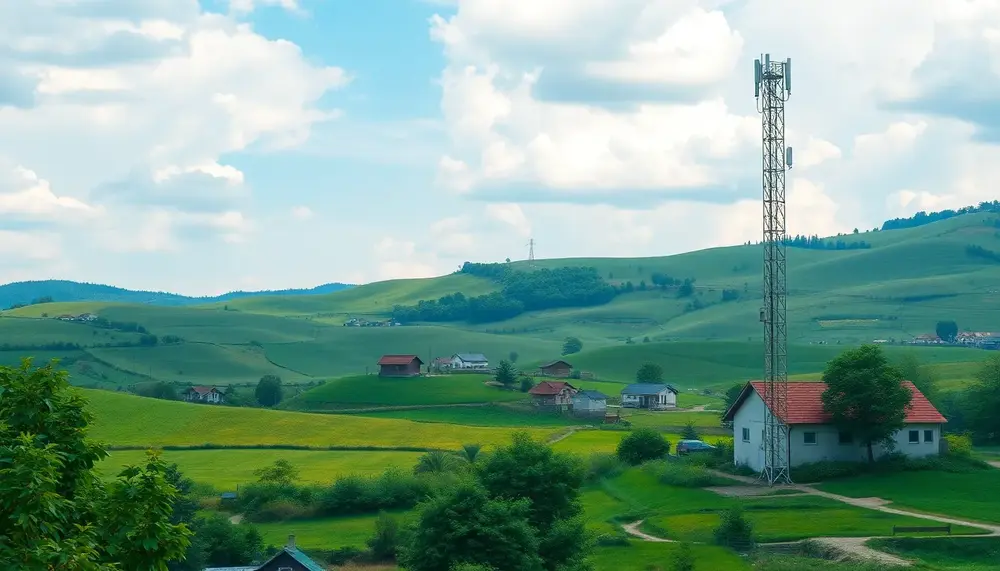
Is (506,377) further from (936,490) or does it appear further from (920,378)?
(936,490)

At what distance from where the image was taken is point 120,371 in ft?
536

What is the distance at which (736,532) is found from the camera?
146 ft

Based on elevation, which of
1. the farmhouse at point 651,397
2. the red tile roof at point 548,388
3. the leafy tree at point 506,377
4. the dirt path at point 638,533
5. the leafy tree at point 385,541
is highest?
the leafy tree at point 506,377

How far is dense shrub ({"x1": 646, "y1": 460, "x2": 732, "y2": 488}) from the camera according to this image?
57.1 m

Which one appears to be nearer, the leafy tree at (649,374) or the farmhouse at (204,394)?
the leafy tree at (649,374)

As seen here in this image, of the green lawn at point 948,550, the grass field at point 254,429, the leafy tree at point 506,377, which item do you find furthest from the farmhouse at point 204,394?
the green lawn at point 948,550

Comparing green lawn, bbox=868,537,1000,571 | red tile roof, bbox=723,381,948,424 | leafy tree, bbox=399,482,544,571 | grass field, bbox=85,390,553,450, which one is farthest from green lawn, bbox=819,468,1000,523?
grass field, bbox=85,390,553,450

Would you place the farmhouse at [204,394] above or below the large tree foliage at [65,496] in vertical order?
Answer: below

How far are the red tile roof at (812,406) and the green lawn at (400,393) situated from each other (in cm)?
5961

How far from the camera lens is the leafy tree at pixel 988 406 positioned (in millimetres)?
68500

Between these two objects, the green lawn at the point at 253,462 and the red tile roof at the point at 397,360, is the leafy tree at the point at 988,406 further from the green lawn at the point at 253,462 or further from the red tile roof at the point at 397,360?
the red tile roof at the point at 397,360

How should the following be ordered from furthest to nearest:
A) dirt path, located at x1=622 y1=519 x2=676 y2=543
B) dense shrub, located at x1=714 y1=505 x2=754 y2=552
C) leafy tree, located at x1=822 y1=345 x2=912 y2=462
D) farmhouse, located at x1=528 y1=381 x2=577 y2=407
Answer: farmhouse, located at x1=528 y1=381 x2=577 y2=407
leafy tree, located at x1=822 y1=345 x2=912 y2=462
dirt path, located at x1=622 y1=519 x2=676 y2=543
dense shrub, located at x1=714 y1=505 x2=754 y2=552

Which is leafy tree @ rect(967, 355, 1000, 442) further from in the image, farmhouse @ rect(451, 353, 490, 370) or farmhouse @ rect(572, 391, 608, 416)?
farmhouse @ rect(451, 353, 490, 370)

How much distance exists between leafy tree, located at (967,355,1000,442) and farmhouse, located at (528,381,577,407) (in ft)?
164
